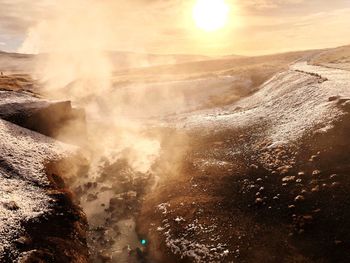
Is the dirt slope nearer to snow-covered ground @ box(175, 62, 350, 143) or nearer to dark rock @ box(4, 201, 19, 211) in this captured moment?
snow-covered ground @ box(175, 62, 350, 143)

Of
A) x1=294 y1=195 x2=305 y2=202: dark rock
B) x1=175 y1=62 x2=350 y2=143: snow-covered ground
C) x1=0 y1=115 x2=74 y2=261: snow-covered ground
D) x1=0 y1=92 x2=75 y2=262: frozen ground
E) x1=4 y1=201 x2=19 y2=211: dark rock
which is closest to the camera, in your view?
x1=0 y1=92 x2=75 y2=262: frozen ground

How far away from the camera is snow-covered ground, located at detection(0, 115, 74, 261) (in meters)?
14.6

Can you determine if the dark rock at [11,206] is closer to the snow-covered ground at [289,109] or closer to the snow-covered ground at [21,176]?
the snow-covered ground at [21,176]

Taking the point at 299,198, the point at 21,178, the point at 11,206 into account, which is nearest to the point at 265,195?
the point at 299,198

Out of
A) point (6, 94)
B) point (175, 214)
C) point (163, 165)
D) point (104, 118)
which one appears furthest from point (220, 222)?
point (104, 118)

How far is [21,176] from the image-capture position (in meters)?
18.4

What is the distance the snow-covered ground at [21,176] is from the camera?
14562 mm

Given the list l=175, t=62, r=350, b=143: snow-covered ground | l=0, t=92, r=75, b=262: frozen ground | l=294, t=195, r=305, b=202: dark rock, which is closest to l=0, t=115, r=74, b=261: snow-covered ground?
l=0, t=92, r=75, b=262: frozen ground

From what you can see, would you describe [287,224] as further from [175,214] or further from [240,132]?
[240,132]

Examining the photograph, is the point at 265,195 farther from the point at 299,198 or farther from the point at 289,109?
the point at 289,109

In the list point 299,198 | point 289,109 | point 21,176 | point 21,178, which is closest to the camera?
point 299,198

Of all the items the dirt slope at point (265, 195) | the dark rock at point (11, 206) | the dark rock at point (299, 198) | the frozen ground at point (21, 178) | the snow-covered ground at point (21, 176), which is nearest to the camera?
the frozen ground at point (21, 178)

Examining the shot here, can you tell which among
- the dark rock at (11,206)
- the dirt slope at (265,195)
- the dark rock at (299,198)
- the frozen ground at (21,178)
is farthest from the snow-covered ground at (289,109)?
the dark rock at (11,206)

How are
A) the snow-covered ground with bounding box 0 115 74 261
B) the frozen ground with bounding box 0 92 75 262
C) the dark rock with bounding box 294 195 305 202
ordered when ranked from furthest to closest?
the dark rock with bounding box 294 195 305 202
the snow-covered ground with bounding box 0 115 74 261
the frozen ground with bounding box 0 92 75 262
